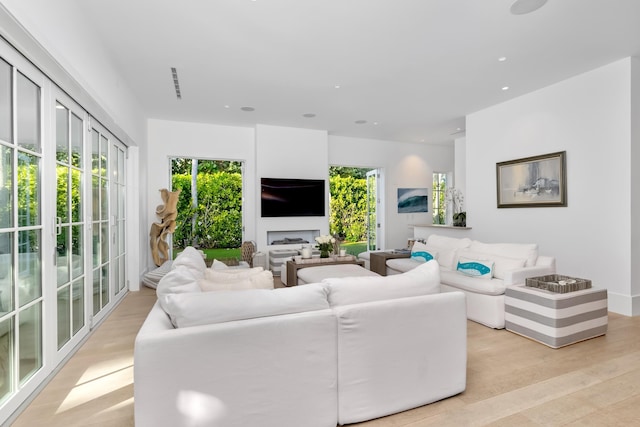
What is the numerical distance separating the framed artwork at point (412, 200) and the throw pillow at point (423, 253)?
296 cm

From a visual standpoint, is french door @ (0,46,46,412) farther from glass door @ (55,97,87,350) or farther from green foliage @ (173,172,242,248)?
green foliage @ (173,172,242,248)

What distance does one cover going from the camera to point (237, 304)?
165 centimetres

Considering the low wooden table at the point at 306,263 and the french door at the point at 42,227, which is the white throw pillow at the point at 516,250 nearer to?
the low wooden table at the point at 306,263

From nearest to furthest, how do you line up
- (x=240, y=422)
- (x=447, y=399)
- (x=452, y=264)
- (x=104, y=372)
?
(x=240, y=422) < (x=447, y=399) < (x=104, y=372) < (x=452, y=264)

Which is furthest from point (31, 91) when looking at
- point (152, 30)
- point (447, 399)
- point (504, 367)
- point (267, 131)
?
point (267, 131)

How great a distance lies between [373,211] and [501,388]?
19.4 ft

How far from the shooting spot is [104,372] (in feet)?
7.95

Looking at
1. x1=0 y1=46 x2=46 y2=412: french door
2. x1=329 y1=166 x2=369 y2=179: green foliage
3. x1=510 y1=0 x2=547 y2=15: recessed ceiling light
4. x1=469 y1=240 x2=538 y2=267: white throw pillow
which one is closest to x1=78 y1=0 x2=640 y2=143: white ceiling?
x1=510 y1=0 x2=547 y2=15: recessed ceiling light

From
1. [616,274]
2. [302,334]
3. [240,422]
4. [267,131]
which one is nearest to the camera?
[240,422]

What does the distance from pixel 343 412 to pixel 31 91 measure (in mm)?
2813

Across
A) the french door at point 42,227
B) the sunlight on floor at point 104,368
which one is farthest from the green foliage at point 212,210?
the sunlight on floor at point 104,368

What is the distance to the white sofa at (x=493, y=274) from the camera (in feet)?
10.7

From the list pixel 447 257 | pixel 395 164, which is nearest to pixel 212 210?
pixel 395 164

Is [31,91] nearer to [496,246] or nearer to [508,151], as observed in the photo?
[496,246]
